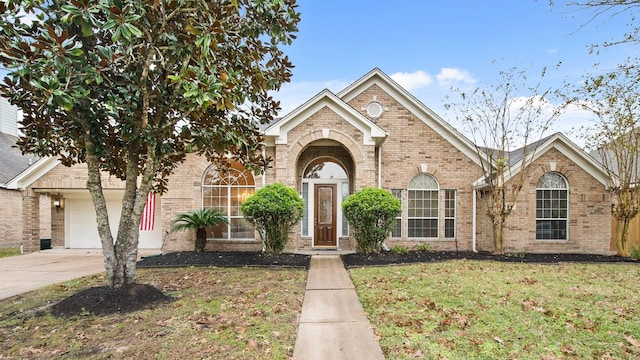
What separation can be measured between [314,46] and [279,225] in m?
7.10

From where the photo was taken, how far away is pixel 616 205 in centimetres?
1102

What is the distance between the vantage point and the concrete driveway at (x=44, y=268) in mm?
7254

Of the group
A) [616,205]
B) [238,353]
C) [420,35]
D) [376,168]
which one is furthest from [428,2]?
[238,353]

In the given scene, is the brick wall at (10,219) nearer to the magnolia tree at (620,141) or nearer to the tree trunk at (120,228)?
the tree trunk at (120,228)

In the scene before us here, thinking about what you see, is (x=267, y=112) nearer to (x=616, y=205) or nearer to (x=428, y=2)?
(x=428, y=2)

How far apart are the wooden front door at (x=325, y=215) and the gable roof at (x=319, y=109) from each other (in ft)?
8.08

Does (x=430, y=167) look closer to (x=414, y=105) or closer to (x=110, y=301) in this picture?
(x=414, y=105)

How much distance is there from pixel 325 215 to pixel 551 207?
7779 mm

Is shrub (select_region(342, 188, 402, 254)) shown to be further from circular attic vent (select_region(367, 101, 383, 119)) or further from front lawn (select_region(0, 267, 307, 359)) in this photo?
circular attic vent (select_region(367, 101, 383, 119))

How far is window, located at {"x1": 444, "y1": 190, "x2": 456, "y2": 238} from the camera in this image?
1173cm

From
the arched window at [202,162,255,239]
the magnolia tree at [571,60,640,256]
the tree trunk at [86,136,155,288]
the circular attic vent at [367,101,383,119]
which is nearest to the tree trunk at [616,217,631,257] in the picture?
the magnolia tree at [571,60,640,256]

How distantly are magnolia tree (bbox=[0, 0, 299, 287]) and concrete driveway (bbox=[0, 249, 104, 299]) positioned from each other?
9.79 ft

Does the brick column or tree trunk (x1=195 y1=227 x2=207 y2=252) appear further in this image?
the brick column

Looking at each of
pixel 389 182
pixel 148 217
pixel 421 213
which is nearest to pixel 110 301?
pixel 148 217
